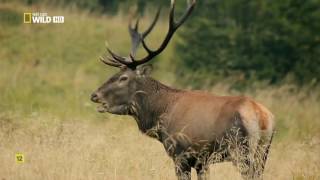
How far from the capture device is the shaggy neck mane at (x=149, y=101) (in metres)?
10.9

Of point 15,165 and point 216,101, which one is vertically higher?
point 216,101

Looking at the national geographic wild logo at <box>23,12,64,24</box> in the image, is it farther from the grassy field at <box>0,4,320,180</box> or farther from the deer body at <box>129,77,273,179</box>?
the deer body at <box>129,77,273,179</box>

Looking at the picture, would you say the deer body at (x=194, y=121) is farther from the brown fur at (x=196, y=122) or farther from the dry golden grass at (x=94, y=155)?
the dry golden grass at (x=94, y=155)

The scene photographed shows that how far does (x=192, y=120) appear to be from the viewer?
33.6 ft

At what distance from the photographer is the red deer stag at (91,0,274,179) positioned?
9703 mm

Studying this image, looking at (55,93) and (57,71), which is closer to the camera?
(55,93)

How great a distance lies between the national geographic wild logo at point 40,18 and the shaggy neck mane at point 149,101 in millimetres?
12404

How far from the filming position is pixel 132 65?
1108 cm

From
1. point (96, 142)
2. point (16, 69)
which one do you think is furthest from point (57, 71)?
point (96, 142)

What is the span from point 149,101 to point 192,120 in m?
0.99

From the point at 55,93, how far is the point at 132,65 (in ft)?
24.9

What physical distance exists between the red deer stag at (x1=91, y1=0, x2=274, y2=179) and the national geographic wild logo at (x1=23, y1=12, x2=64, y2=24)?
12.0 metres

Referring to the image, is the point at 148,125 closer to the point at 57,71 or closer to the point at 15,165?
the point at 15,165

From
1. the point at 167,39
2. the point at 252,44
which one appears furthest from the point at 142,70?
the point at 252,44
